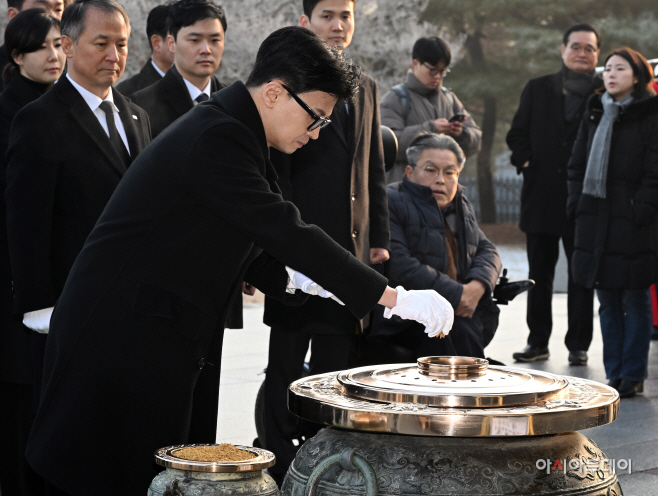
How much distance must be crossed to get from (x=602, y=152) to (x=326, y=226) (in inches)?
92.4

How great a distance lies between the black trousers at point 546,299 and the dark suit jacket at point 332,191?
9.01 ft

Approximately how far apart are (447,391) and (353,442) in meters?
0.26

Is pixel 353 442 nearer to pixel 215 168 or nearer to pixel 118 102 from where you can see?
pixel 215 168

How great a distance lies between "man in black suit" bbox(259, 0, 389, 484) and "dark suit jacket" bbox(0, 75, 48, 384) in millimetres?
1062

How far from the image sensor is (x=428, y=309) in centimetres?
248

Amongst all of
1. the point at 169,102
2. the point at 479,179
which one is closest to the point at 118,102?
the point at 169,102

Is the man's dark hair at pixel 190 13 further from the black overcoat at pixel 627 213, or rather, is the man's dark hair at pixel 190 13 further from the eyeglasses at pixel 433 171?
the black overcoat at pixel 627 213

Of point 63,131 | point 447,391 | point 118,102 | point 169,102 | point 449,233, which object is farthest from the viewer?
point 449,233

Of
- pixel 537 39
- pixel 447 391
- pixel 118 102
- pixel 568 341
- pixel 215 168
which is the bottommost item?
pixel 568 341

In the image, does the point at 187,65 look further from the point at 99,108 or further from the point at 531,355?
the point at 531,355

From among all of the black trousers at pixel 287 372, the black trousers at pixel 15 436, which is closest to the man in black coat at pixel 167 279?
the black trousers at pixel 15 436

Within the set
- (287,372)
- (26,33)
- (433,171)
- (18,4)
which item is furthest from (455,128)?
(26,33)

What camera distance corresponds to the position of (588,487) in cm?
220

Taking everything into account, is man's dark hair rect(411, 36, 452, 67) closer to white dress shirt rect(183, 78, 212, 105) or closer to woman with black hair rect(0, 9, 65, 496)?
white dress shirt rect(183, 78, 212, 105)
